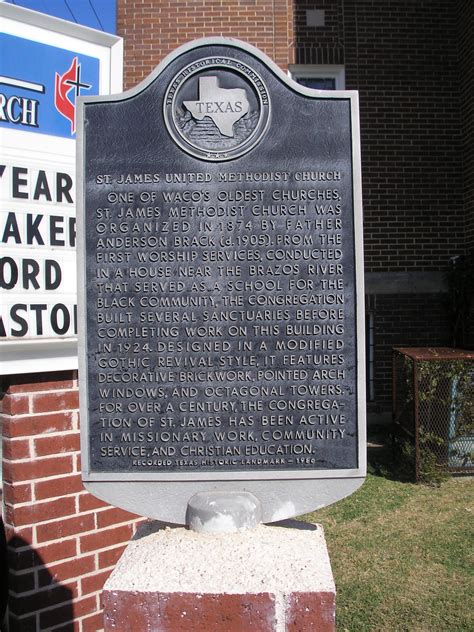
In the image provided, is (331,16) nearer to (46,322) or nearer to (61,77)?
(61,77)

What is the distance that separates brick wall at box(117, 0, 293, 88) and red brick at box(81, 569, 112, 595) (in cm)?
720

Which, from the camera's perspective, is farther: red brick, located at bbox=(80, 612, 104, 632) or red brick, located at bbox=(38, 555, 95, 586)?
red brick, located at bbox=(80, 612, 104, 632)

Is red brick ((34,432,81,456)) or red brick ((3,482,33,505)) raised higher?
red brick ((34,432,81,456))

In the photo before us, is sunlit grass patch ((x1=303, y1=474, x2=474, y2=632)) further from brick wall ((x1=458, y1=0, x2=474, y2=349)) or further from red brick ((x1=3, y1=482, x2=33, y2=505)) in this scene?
brick wall ((x1=458, y1=0, x2=474, y2=349))

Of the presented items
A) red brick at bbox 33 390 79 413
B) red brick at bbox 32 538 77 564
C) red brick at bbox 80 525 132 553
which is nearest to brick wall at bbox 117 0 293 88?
red brick at bbox 33 390 79 413

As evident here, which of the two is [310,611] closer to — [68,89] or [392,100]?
[68,89]

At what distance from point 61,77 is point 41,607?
268 cm

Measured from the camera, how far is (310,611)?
1916 mm

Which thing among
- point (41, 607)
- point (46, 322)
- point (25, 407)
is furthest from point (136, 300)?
point (41, 607)

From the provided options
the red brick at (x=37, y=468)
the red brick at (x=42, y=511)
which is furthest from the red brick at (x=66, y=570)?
the red brick at (x=37, y=468)

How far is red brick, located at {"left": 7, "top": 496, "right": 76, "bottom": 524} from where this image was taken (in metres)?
2.84

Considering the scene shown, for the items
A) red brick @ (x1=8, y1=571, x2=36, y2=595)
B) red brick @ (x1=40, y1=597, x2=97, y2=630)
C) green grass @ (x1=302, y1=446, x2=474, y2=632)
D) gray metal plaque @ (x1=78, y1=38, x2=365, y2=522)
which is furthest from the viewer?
green grass @ (x1=302, y1=446, x2=474, y2=632)

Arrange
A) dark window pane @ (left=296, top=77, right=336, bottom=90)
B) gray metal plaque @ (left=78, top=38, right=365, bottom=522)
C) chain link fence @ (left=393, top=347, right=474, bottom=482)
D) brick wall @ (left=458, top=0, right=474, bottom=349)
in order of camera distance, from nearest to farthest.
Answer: gray metal plaque @ (left=78, top=38, right=365, bottom=522) → chain link fence @ (left=393, top=347, right=474, bottom=482) → brick wall @ (left=458, top=0, right=474, bottom=349) → dark window pane @ (left=296, top=77, right=336, bottom=90)

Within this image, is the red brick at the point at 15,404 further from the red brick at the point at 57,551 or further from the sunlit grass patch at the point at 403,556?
the sunlit grass patch at the point at 403,556
